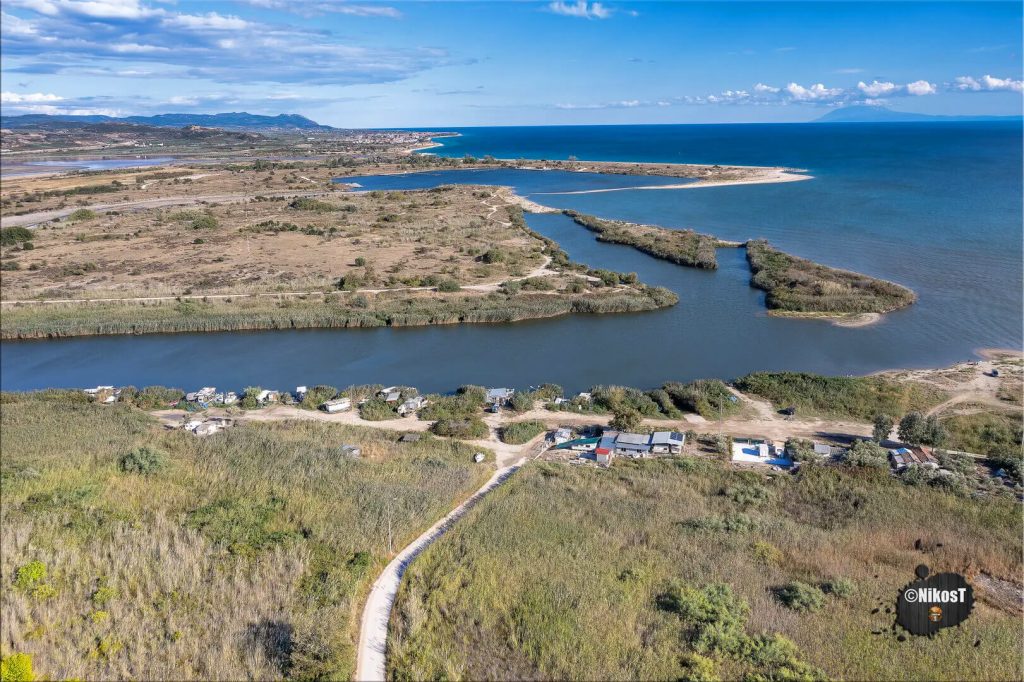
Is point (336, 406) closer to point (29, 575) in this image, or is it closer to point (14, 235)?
point (29, 575)

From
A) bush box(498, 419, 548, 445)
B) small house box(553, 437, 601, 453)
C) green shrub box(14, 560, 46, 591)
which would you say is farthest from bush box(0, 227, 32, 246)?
small house box(553, 437, 601, 453)

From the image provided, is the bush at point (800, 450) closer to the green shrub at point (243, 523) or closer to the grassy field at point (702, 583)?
the grassy field at point (702, 583)

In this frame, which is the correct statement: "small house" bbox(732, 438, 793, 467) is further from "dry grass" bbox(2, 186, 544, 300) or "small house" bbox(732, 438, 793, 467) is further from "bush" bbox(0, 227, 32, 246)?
"bush" bbox(0, 227, 32, 246)

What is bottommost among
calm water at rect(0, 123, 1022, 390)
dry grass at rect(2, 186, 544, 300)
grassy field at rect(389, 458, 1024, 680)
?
grassy field at rect(389, 458, 1024, 680)

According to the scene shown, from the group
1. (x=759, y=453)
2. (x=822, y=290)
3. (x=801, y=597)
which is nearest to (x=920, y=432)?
(x=759, y=453)

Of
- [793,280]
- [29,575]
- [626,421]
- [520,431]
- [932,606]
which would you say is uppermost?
[793,280]

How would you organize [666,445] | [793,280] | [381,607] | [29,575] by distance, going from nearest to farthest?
1. [29,575]
2. [381,607]
3. [666,445]
4. [793,280]
